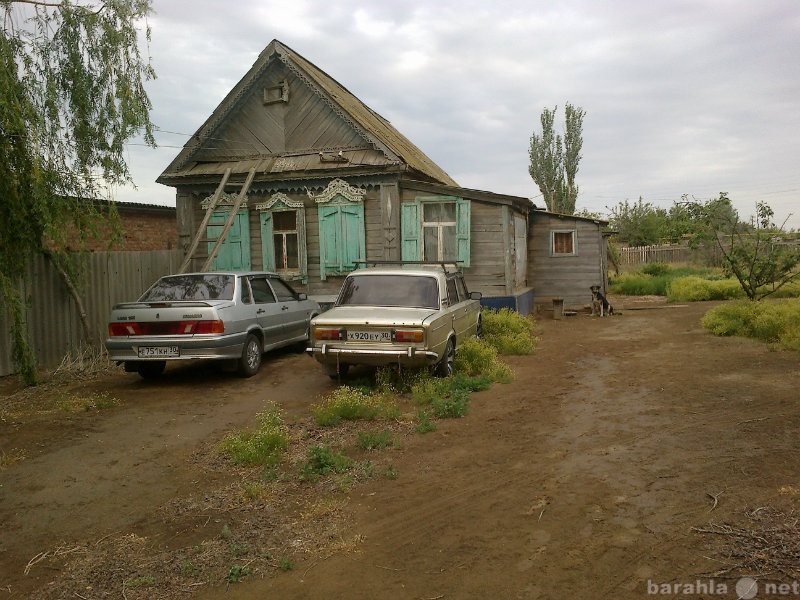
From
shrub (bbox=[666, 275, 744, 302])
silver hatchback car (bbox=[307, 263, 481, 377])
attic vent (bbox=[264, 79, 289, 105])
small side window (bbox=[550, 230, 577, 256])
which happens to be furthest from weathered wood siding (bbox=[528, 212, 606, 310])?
silver hatchback car (bbox=[307, 263, 481, 377])

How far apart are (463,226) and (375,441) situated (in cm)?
898

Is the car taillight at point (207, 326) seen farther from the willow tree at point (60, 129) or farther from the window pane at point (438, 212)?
the window pane at point (438, 212)

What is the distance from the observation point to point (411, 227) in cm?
1420

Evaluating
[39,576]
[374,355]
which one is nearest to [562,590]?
[39,576]

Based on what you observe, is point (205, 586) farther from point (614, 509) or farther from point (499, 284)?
point (499, 284)

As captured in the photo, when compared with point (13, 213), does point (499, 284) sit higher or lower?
lower

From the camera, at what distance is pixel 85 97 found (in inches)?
349

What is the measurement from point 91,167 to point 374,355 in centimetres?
538

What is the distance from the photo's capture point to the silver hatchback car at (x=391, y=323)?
744cm

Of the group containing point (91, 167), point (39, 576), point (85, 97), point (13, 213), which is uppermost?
point (85, 97)

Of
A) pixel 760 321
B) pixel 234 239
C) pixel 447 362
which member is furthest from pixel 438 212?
pixel 760 321

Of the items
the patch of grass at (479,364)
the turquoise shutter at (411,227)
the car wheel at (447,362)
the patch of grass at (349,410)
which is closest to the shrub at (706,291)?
the turquoise shutter at (411,227)

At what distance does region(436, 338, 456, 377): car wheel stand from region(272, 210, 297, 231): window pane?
770cm

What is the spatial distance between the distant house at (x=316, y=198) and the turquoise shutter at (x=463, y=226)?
2 cm
